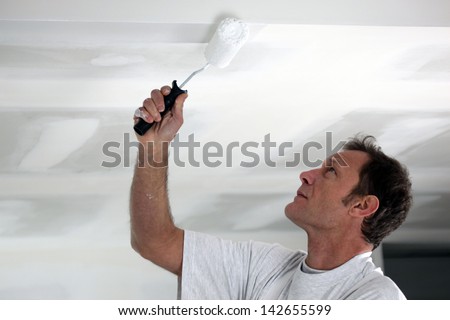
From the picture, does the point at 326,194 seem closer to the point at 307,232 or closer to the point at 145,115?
the point at 307,232

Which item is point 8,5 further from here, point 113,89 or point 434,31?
point 434,31

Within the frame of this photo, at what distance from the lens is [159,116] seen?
1.49 m

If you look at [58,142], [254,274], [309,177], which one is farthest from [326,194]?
[58,142]

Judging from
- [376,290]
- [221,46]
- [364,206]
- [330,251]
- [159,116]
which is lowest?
[376,290]

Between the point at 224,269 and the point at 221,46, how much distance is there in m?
0.60

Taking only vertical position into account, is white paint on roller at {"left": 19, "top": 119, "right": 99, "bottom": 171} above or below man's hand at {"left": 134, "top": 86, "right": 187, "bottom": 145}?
above

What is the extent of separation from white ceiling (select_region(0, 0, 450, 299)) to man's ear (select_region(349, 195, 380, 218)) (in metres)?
0.42

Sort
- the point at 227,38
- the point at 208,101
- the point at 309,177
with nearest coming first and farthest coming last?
the point at 227,38 → the point at 309,177 → the point at 208,101

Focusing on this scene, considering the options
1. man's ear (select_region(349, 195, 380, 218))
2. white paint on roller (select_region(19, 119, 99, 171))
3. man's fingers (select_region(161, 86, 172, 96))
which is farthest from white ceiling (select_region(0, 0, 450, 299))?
man's ear (select_region(349, 195, 380, 218))

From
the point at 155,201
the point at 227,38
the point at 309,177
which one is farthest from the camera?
the point at 309,177

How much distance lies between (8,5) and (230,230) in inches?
102

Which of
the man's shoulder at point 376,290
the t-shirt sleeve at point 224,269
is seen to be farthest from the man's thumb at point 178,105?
the man's shoulder at point 376,290

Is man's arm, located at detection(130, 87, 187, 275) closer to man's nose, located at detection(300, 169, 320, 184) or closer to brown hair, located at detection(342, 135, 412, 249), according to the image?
man's nose, located at detection(300, 169, 320, 184)

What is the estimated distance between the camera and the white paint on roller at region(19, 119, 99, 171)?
240 cm
